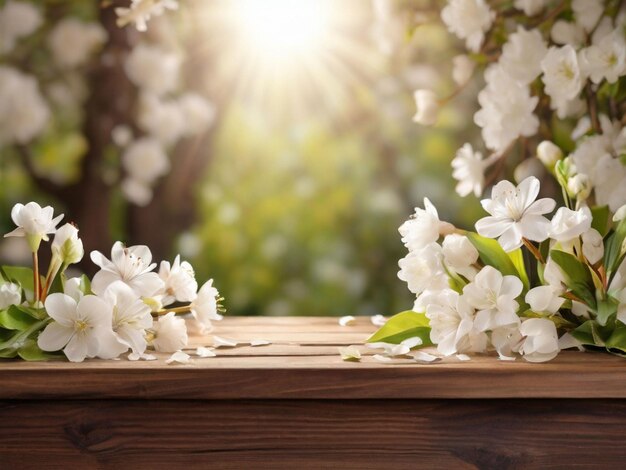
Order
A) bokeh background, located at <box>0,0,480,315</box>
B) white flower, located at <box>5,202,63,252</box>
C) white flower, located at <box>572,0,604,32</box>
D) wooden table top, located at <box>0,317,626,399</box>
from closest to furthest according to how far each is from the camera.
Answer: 1. wooden table top, located at <box>0,317,626,399</box>
2. white flower, located at <box>5,202,63,252</box>
3. white flower, located at <box>572,0,604,32</box>
4. bokeh background, located at <box>0,0,480,315</box>

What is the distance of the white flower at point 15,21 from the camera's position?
75.5 inches

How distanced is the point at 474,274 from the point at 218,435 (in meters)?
0.32

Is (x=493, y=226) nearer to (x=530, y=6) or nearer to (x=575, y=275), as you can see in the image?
(x=575, y=275)

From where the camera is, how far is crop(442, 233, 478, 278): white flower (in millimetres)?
880

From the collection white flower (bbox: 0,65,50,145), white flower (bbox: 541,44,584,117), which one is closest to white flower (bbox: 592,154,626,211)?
white flower (bbox: 541,44,584,117)

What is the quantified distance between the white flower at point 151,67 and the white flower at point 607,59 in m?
1.08

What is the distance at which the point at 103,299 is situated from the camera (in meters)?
0.85

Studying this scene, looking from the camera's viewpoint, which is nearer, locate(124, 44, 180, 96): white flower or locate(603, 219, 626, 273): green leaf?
locate(603, 219, 626, 273): green leaf

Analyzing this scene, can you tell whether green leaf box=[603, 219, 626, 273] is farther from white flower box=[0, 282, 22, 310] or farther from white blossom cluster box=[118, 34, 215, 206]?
white blossom cluster box=[118, 34, 215, 206]

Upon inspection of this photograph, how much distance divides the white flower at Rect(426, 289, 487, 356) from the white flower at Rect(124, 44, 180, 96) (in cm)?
121

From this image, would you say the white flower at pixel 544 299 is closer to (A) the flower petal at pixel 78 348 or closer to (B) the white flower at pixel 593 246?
(B) the white flower at pixel 593 246

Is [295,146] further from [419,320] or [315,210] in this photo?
[419,320]

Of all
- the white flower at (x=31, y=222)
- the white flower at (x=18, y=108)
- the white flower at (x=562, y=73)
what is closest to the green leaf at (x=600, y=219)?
the white flower at (x=562, y=73)

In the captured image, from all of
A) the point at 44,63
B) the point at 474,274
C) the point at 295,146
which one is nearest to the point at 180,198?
the point at 295,146
